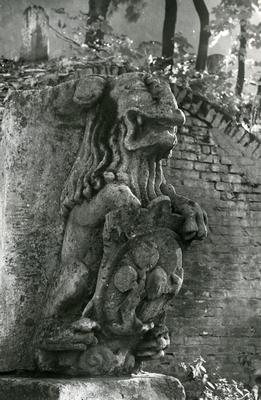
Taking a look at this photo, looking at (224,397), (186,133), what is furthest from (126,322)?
(186,133)

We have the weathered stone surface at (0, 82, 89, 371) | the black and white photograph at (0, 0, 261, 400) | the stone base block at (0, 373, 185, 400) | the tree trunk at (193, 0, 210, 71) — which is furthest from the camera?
the tree trunk at (193, 0, 210, 71)

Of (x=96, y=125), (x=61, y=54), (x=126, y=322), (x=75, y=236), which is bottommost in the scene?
(x=126, y=322)

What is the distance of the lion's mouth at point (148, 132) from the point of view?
3178 mm

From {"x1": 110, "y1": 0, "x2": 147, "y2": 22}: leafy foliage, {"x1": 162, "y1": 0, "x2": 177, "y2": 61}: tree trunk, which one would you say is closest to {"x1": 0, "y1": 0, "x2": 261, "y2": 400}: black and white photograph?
{"x1": 162, "y1": 0, "x2": 177, "y2": 61}: tree trunk

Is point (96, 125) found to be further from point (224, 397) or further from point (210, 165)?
point (210, 165)

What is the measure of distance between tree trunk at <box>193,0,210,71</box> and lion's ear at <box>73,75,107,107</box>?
7750mm

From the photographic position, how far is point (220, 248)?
26.0 ft

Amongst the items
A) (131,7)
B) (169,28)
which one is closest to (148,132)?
(169,28)

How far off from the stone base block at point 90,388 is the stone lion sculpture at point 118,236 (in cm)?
10

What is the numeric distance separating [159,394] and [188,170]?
5.16 m

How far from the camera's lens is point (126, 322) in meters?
2.97

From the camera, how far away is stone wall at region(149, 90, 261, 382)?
24.8ft

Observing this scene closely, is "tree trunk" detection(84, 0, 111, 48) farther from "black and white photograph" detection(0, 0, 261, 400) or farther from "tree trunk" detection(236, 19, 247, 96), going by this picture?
"black and white photograph" detection(0, 0, 261, 400)

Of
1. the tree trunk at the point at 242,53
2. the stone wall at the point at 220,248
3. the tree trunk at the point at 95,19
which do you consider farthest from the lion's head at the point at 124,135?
the tree trunk at the point at 242,53
